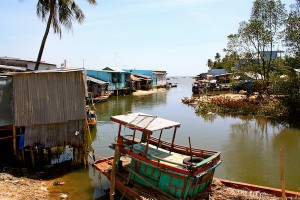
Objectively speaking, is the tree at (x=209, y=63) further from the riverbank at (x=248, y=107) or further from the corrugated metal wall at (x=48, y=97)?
the corrugated metal wall at (x=48, y=97)

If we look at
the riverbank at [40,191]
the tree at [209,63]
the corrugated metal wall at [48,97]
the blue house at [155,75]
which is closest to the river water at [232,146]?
the riverbank at [40,191]

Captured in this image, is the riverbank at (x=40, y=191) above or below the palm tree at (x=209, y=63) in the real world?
below

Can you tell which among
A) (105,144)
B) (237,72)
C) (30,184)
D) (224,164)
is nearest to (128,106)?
(237,72)

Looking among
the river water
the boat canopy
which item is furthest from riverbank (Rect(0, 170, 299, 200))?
the boat canopy

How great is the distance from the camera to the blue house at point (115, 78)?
4844 cm

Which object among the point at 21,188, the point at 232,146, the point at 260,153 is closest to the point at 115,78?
the point at 232,146

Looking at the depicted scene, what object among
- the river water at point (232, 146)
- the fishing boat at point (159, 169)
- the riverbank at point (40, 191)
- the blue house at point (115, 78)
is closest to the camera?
Result: the fishing boat at point (159, 169)

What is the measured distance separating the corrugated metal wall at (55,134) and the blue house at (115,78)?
3457cm

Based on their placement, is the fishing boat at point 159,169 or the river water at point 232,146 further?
the river water at point 232,146

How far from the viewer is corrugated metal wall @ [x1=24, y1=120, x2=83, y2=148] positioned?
13.6 m

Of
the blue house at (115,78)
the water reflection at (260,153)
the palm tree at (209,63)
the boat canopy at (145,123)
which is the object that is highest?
the palm tree at (209,63)

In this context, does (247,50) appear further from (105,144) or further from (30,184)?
(30,184)

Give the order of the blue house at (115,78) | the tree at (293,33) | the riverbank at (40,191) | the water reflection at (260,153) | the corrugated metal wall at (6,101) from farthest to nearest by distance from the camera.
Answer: the blue house at (115,78) < the tree at (293,33) < the water reflection at (260,153) < the corrugated metal wall at (6,101) < the riverbank at (40,191)

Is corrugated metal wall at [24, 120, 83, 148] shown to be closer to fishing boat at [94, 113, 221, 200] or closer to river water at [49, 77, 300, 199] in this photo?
river water at [49, 77, 300, 199]
